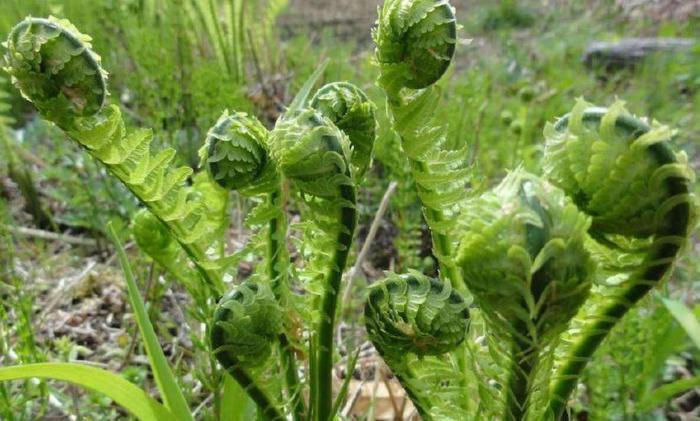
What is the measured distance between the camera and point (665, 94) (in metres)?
3.80

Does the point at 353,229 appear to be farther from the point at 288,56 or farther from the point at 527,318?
the point at 288,56

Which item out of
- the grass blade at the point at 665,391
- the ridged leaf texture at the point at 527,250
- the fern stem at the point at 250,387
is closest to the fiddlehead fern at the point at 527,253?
the ridged leaf texture at the point at 527,250

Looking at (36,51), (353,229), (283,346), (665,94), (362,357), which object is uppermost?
(665,94)

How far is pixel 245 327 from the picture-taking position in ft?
2.61

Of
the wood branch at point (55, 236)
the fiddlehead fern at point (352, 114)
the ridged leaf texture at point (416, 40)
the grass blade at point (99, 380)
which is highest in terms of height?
the ridged leaf texture at point (416, 40)

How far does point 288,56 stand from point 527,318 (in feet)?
10.6

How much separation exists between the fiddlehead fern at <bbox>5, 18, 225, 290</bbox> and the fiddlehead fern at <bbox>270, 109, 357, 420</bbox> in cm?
20

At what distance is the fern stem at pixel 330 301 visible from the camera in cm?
79

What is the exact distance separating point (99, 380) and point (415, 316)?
1.23 ft

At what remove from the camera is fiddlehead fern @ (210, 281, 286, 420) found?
0.80 metres

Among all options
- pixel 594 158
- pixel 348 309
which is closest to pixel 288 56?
pixel 348 309

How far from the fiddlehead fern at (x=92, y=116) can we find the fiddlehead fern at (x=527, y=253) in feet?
1.43

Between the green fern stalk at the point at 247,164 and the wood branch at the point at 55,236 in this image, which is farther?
the wood branch at the point at 55,236

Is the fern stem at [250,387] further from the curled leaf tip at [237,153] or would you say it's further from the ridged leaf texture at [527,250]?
the ridged leaf texture at [527,250]
